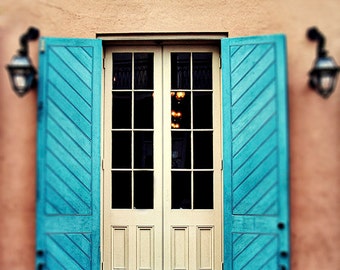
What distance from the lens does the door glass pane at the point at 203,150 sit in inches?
203

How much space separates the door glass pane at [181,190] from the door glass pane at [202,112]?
0.58 meters

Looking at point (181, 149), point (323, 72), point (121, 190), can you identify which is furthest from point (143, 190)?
point (323, 72)

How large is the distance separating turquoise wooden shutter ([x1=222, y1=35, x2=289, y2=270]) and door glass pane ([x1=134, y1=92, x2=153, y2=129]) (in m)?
0.86

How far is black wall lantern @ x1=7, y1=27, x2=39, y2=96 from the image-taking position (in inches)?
176

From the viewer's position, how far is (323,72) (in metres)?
4.34

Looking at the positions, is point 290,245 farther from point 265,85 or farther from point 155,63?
point 155,63

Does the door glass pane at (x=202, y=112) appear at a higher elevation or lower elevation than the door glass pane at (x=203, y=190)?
higher

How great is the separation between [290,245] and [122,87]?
2.53m

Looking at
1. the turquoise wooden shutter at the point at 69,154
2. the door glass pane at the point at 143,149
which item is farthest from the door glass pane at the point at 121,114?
the turquoise wooden shutter at the point at 69,154

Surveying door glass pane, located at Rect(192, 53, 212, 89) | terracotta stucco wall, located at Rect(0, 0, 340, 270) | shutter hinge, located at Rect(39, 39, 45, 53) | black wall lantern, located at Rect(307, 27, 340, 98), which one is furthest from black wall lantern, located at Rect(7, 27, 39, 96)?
black wall lantern, located at Rect(307, 27, 340, 98)

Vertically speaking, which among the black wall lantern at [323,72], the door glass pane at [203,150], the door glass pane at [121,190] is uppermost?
the black wall lantern at [323,72]

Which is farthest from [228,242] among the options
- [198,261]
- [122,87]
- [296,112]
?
[122,87]

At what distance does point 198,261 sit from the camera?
5.07 metres

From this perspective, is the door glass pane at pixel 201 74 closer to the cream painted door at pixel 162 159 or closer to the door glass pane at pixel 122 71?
the cream painted door at pixel 162 159
